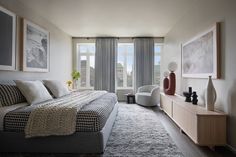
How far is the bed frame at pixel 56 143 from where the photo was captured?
2.47 metres

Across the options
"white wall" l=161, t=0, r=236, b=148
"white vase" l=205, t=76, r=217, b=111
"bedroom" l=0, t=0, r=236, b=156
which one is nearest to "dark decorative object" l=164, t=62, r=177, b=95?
"bedroom" l=0, t=0, r=236, b=156

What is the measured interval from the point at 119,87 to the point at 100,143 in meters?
5.16

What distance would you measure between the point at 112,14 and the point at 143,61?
9.88 ft

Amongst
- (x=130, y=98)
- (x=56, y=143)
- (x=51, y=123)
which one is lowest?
(x=56, y=143)

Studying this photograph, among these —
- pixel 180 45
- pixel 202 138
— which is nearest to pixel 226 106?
pixel 202 138

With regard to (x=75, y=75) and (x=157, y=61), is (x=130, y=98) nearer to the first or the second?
(x=157, y=61)

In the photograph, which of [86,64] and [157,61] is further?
[86,64]

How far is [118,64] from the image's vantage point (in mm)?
7645

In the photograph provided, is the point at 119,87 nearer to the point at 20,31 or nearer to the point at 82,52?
the point at 82,52

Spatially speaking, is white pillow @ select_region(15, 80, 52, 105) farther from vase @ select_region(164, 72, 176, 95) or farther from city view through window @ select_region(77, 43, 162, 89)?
city view through window @ select_region(77, 43, 162, 89)

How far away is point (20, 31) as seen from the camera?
12.6ft

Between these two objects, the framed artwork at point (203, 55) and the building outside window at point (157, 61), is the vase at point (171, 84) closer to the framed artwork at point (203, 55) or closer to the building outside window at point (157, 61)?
the framed artwork at point (203, 55)

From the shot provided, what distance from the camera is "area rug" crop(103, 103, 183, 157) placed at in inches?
102

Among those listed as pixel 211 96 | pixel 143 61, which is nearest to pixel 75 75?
pixel 143 61
